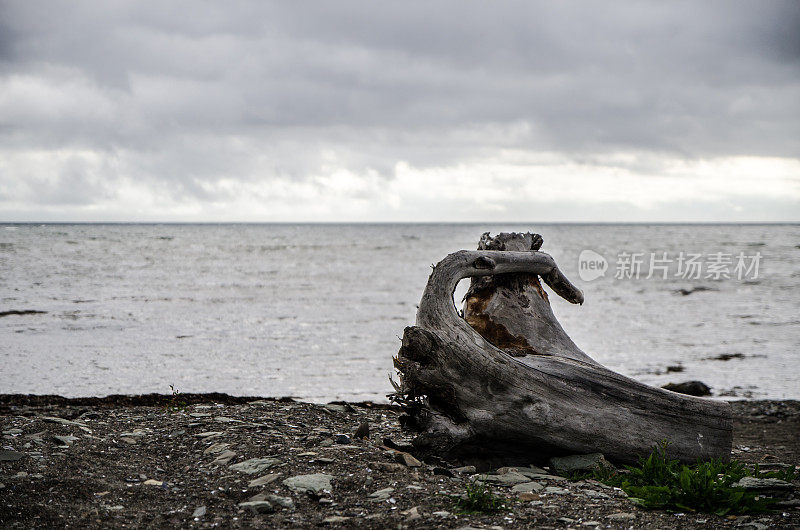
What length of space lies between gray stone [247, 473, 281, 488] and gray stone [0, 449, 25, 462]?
2.33m

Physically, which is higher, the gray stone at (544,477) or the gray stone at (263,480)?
the gray stone at (544,477)

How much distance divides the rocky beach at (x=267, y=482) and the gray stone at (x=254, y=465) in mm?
13

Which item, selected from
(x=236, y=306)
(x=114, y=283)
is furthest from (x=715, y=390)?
(x=114, y=283)

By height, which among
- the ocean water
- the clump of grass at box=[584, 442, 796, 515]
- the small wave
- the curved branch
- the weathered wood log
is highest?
the curved branch

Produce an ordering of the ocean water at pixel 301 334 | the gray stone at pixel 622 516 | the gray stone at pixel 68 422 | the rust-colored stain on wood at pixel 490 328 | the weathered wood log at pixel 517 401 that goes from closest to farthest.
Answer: the gray stone at pixel 622 516 → the weathered wood log at pixel 517 401 → the rust-colored stain on wood at pixel 490 328 → the gray stone at pixel 68 422 → the ocean water at pixel 301 334

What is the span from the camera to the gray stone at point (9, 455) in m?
6.04

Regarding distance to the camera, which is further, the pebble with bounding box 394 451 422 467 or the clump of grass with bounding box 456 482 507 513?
the pebble with bounding box 394 451 422 467

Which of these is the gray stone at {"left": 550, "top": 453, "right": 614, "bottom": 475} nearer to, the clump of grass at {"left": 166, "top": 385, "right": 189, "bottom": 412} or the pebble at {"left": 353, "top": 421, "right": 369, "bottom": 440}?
the pebble at {"left": 353, "top": 421, "right": 369, "bottom": 440}

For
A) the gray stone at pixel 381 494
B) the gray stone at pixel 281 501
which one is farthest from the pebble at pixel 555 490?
the gray stone at pixel 281 501

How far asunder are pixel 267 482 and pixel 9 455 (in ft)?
8.54

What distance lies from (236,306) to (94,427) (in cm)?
1535

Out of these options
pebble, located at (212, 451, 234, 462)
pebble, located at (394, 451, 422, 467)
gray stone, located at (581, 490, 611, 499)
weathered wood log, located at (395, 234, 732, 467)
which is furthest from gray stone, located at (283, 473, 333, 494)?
gray stone, located at (581, 490, 611, 499)

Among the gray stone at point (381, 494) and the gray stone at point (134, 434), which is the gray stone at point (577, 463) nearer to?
the gray stone at point (381, 494)

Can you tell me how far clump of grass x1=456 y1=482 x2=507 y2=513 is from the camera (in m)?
5.09
